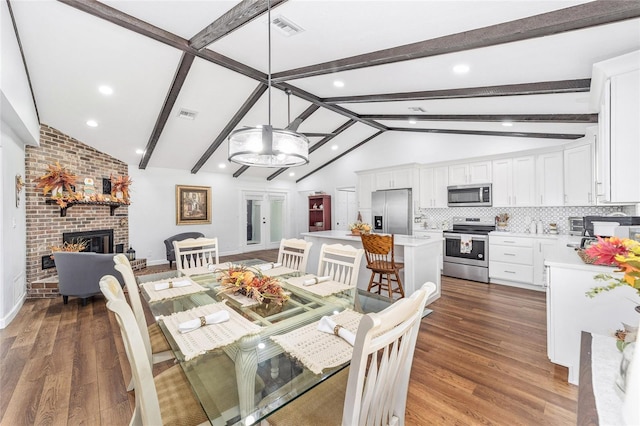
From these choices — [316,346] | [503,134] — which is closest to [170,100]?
[316,346]

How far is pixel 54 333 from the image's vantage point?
2.95 metres

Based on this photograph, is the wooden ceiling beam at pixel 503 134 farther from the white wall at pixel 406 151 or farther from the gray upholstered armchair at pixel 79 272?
the gray upholstered armchair at pixel 79 272

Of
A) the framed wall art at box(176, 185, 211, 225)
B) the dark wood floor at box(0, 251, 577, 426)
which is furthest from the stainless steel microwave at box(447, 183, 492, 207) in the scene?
the framed wall art at box(176, 185, 211, 225)

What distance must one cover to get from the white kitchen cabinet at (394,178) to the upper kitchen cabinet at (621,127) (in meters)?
4.02

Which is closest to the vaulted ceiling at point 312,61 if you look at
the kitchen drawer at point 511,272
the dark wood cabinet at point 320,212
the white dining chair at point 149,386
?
the white dining chair at point 149,386

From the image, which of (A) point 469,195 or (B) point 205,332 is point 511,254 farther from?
(B) point 205,332

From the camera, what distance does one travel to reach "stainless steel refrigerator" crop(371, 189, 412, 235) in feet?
19.7

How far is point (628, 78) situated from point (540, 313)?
2.77 metres

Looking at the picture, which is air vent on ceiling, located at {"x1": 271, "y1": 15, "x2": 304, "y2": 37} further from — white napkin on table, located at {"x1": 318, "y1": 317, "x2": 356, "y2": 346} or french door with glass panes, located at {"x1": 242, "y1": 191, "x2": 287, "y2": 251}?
french door with glass panes, located at {"x1": 242, "y1": 191, "x2": 287, "y2": 251}

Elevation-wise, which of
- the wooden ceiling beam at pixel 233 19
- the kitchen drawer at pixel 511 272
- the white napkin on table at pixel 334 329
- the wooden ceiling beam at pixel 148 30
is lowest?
the kitchen drawer at pixel 511 272

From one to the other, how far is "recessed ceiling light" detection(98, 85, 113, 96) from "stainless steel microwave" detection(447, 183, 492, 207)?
5877 mm

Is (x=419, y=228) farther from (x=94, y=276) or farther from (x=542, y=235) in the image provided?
(x=94, y=276)

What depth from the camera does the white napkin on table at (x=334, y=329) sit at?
1284 mm

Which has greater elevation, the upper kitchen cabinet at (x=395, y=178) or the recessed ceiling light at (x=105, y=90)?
the recessed ceiling light at (x=105, y=90)
